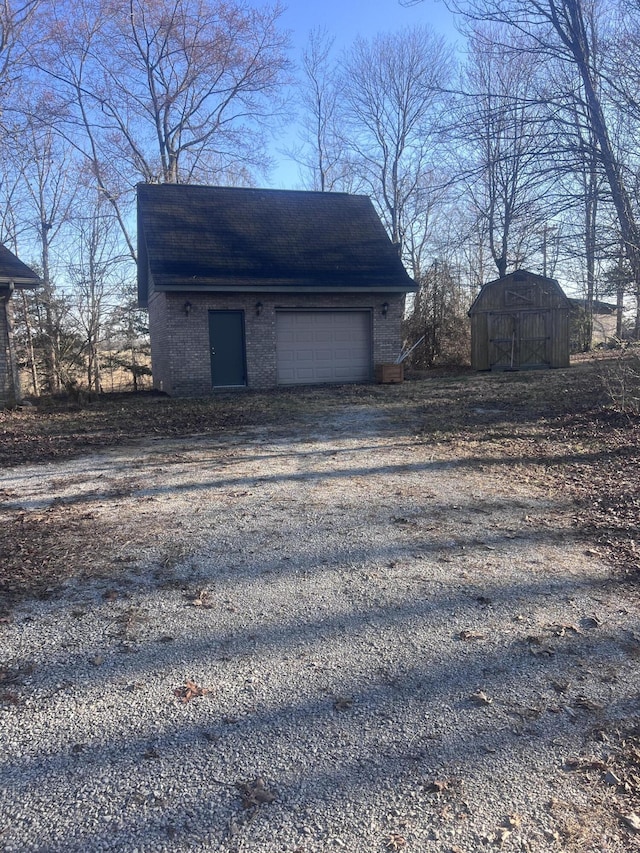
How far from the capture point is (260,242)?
57.7 ft

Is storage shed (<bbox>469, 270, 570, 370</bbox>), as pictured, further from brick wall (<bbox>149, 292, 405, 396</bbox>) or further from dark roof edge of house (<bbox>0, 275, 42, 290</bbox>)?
dark roof edge of house (<bbox>0, 275, 42, 290</bbox>)

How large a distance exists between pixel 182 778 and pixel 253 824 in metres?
0.36

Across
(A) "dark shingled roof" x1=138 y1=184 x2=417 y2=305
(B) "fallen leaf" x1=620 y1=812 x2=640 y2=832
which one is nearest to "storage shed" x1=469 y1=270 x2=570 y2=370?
(A) "dark shingled roof" x1=138 y1=184 x2=417 y2=305

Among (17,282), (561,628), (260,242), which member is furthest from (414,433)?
(260,242)

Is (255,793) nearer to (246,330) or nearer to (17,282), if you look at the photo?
(17,282)

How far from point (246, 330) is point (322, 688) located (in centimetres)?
1453

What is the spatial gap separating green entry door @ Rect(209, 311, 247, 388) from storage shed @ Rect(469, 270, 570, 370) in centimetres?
919

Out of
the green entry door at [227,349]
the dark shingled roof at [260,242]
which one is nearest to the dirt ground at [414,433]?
the green entry door at [227,349]

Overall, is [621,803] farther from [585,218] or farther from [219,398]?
[219,398]

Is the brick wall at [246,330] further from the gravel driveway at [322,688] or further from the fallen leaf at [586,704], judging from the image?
the fallen leaf at [586,704]

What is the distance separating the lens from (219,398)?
1503 centimetres

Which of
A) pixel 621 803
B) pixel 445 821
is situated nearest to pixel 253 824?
pixel 445 821

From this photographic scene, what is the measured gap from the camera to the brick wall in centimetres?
1593

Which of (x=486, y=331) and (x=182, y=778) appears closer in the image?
(x=182, y=778)
